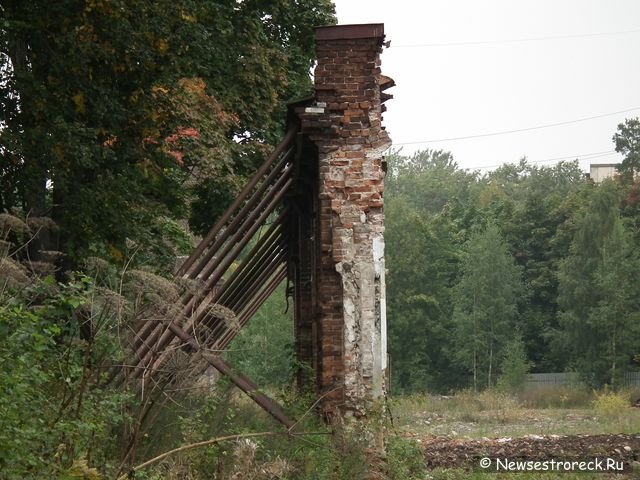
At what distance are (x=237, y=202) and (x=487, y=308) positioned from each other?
1939 inches

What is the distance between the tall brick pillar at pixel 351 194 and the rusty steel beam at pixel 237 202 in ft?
1.55

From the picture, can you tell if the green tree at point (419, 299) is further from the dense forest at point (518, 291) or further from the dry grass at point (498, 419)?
the dry grass at point (498, 419)

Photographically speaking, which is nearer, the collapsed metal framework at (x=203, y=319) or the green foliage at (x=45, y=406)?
the green foliage at (x=45, y=406)

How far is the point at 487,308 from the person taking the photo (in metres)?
61.5

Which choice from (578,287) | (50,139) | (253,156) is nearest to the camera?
(50,139)

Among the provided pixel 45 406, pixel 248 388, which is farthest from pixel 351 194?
pixel 45 406

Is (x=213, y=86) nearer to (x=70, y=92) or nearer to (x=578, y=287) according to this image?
(x=70, y=92)

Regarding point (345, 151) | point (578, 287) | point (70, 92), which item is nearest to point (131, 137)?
point (70, 92)

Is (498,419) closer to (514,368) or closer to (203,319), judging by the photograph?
(514,368)

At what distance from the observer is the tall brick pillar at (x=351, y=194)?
44.3ft

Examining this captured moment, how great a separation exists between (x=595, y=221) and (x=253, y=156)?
40775 millimetres

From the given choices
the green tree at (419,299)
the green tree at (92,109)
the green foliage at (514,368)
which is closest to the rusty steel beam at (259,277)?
the green tree at (92,109)

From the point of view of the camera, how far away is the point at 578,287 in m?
57.8

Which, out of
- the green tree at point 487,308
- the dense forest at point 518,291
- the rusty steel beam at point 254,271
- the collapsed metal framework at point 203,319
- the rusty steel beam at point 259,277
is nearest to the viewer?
the collapsed metal framework at point 203,319
